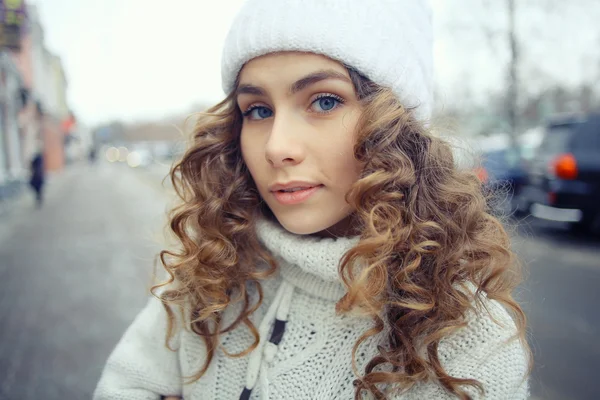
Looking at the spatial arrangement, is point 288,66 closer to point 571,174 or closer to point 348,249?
point 348,249

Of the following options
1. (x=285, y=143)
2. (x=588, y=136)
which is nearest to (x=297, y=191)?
(x=285, y=143)

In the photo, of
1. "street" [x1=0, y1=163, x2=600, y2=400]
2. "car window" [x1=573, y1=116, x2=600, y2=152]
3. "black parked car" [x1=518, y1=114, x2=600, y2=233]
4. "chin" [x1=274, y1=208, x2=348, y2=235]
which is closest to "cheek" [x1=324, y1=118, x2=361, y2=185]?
"chin" [x1=274, y1=208, x2=348, y2=235]

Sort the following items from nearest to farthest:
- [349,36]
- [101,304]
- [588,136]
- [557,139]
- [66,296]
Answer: [349,36], [101,304], [66,296], [588,136], [557,139]

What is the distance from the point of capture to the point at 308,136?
118 cm

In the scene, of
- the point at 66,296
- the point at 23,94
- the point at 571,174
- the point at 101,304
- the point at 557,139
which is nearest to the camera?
the point at 101,304

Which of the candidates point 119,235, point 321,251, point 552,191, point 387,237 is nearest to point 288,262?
point 321,251

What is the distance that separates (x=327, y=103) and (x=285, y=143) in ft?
0.56

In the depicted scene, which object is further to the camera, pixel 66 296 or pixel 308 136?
pixel 66 296

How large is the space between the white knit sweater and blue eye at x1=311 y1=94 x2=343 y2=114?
367mm

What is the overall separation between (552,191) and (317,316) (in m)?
6.47

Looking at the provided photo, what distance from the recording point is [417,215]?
1.19 metres

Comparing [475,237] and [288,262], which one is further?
[288,262]

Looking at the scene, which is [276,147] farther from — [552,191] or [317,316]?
[552,191]

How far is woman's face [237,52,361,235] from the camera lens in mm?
1172
